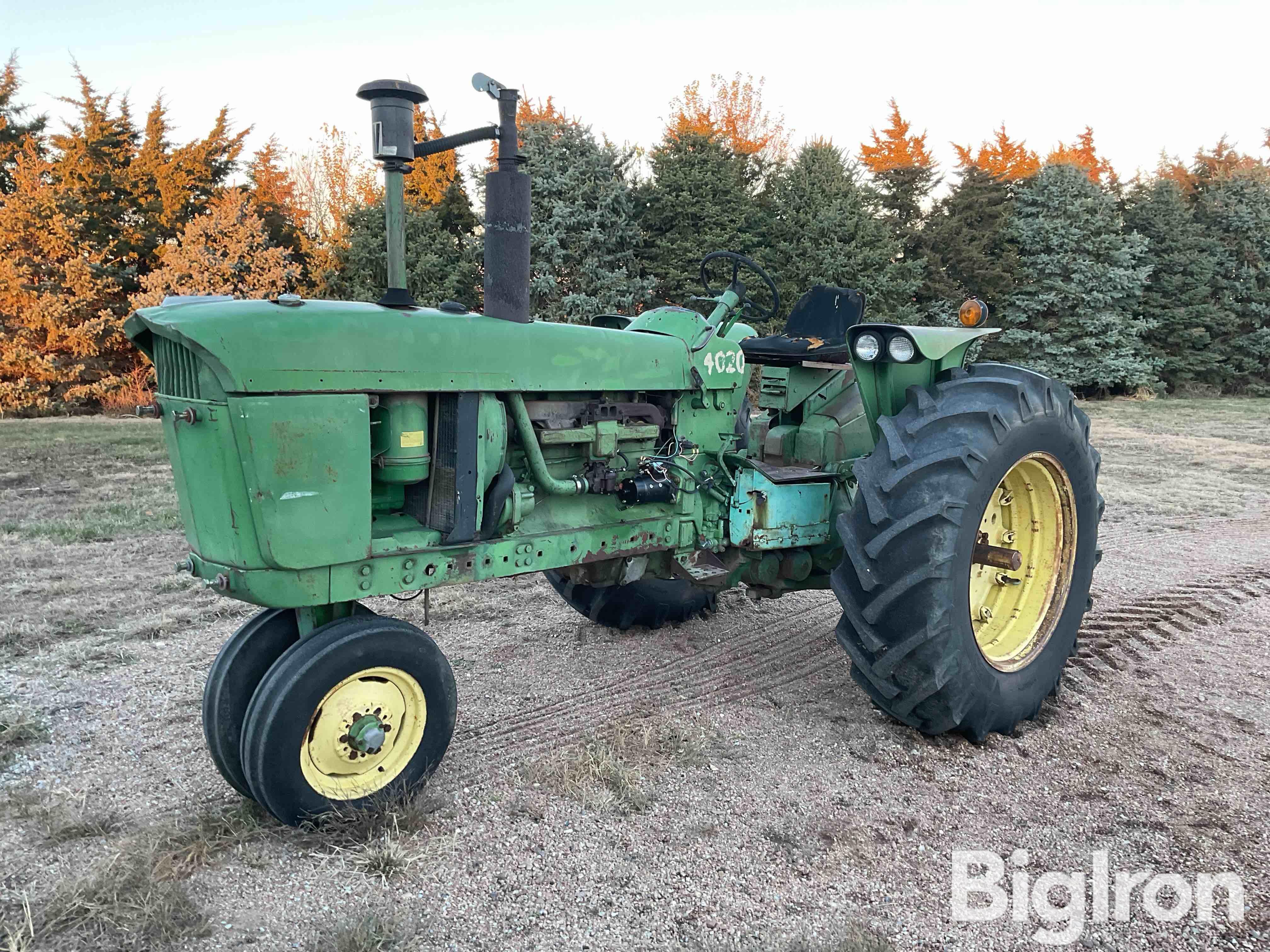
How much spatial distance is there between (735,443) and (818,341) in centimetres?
95

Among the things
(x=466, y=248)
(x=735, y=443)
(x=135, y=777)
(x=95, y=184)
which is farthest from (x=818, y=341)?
(x=95, y=184)

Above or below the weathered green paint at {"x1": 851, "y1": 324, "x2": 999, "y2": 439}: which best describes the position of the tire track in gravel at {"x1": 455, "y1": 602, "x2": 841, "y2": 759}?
below

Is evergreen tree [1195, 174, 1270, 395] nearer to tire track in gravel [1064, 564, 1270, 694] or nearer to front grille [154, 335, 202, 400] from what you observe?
tire track in gravel [1064, 564, 1270, 694]

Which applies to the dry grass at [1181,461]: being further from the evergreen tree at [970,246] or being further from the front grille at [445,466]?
the front grille at [445,466]

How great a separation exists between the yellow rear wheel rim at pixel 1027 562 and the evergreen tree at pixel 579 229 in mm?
14054

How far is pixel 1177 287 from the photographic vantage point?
24312mm

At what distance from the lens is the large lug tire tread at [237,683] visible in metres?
2.75

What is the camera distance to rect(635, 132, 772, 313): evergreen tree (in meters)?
18.0

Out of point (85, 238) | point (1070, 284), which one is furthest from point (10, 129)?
point (1070, 284)

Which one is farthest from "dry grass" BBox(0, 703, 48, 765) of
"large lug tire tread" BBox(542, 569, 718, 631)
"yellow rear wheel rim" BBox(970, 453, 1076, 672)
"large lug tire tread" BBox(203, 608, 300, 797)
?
"yellow rear wheel rim" BBox(970, 453, 1076, 672)

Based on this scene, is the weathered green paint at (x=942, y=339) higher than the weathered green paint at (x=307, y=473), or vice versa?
the weathered green paint at (x=942, y=339)

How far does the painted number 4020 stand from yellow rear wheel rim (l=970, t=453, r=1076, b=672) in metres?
1.21

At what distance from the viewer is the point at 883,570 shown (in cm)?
320

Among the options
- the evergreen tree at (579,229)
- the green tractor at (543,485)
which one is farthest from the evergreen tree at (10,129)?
the green tractor at (543,485)
